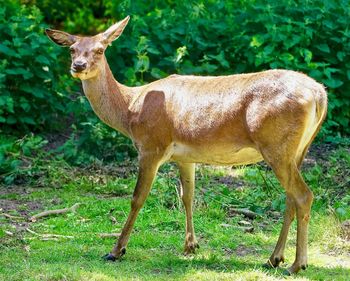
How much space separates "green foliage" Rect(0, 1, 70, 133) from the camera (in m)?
12.3

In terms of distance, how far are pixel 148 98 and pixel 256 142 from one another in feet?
4.54

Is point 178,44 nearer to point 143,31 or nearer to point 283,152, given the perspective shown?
point 143,31

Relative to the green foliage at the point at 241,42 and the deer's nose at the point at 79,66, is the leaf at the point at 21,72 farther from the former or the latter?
the deer's nose at the point at 79,66

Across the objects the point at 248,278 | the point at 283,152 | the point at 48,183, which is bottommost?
the point at 48,183

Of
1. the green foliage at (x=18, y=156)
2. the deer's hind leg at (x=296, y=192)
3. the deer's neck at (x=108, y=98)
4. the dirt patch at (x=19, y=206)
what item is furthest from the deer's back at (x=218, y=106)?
the green foliage at (x=18, y=156)

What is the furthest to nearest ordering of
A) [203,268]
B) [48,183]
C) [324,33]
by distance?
[324,33] < [48,183] < [203,268]

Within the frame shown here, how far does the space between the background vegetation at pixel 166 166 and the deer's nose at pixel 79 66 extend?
1659 mm

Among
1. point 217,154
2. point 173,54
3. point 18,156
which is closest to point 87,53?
point 217,154

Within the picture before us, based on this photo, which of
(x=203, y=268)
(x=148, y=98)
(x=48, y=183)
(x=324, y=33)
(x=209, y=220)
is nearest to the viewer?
(x=203, y=268)

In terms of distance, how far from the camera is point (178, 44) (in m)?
13.3

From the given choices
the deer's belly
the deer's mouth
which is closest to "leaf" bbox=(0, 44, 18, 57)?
the deer's mouth

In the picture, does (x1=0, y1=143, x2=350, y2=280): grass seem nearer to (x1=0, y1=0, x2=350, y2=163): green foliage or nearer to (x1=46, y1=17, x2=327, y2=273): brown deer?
(x1=46, y1=17, x2=327, y2=273): brown deer

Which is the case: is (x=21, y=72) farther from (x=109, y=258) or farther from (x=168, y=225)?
(x=109, y=258)

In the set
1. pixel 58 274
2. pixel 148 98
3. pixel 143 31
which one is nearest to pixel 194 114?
pixel 148 98
